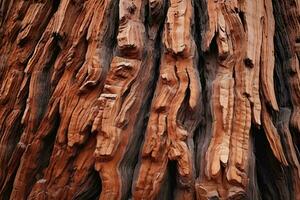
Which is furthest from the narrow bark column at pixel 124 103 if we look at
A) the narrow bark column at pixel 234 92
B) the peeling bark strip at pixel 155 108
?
the narrow bark column at pixel 234 92

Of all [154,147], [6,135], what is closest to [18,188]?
[6,135]

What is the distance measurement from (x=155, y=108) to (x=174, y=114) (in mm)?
103

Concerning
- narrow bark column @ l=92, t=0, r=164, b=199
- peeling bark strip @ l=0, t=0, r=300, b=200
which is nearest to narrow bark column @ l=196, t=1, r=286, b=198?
peeling bark strip @ l=0, t=0, r=300, b=200

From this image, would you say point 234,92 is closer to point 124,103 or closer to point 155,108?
point 155,108

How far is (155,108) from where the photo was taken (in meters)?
2.12

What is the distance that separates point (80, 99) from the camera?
89.0 inches

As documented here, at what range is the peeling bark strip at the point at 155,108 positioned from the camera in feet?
6.68

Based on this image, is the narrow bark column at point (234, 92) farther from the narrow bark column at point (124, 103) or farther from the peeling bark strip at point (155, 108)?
the narrow bark column at point (124, 103)

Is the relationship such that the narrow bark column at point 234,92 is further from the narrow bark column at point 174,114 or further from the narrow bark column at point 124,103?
the narrow bark column at point 124,103

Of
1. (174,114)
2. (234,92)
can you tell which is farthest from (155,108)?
(234,92)

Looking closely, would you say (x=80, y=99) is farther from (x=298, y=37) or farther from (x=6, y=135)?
(x=298, y=37)

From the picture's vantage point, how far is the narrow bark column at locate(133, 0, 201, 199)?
2000mm

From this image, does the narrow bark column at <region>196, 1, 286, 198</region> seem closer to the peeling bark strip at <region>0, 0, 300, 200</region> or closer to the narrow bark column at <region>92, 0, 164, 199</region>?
the peeling bark strip at <region>0, 0, 300, 200</region>

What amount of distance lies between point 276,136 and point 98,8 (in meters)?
1.22
